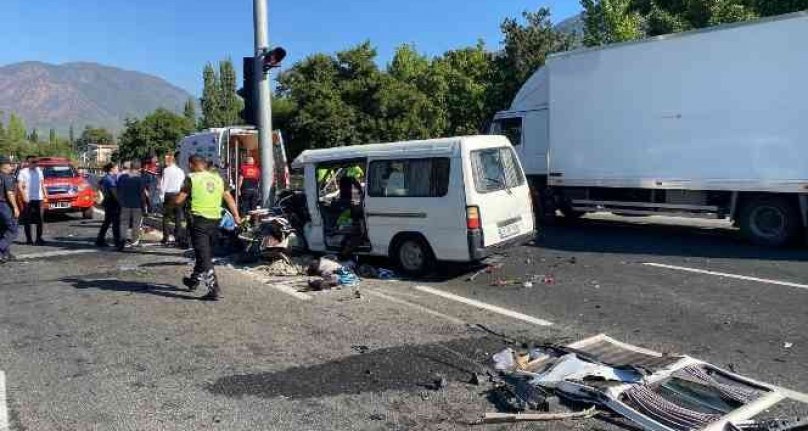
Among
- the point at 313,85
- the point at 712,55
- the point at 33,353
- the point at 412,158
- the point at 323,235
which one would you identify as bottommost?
the point at 33,353

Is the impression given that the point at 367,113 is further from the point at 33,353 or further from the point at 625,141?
the point at 33,353

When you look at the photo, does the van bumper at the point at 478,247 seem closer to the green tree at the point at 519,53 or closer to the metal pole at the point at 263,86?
the metal pole at the point at 263,86

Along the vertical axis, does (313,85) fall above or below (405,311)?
above

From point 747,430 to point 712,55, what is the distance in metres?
9.22

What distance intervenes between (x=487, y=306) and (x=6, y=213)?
825 cm

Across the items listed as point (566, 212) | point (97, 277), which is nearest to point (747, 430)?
point (97, 277)

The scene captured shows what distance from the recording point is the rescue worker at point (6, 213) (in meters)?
10.9

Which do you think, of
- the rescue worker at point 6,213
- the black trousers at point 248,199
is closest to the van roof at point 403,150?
the black trousers at point 248,199

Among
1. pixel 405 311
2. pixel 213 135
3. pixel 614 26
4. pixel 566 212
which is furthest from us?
pixel 614 26

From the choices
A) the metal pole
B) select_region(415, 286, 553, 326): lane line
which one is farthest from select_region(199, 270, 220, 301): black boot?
the metal pole

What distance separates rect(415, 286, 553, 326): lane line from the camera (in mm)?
6676

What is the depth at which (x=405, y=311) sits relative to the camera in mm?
7141

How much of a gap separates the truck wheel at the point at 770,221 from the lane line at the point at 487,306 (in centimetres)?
650

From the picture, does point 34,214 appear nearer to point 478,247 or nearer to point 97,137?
point 478,247
